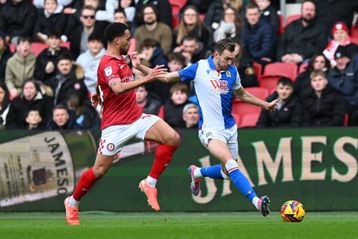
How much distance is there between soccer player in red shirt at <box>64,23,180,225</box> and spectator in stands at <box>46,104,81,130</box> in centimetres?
516

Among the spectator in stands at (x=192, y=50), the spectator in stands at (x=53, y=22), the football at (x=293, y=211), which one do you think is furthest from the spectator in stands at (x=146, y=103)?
the football at (x=293, y=211)

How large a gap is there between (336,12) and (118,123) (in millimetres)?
7784

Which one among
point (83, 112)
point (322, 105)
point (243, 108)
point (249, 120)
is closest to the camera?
point (322, 105)

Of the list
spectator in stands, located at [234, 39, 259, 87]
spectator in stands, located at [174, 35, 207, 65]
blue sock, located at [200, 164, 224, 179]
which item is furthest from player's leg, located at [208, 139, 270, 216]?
spectator in stands, located at [174, 35, 207, 65]

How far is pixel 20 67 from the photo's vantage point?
2133 centimetres

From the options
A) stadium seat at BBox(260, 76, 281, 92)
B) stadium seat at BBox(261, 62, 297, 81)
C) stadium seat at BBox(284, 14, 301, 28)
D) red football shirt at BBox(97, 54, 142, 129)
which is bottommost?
stadium seat at BBox(260, 76, 281, 92)

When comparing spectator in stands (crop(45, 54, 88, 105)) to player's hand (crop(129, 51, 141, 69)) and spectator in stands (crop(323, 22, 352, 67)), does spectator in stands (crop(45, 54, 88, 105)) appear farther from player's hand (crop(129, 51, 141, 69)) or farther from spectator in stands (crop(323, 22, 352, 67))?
player's hand (crop(129, 51, 141, 69))

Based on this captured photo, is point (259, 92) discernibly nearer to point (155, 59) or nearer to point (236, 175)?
point (155, 59)

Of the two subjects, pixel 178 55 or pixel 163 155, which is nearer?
pixel 163 155

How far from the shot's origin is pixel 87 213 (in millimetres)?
17859

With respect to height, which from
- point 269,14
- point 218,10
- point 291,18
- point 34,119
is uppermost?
point 218,10

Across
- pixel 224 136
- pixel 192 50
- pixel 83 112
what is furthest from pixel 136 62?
pixel 192 50

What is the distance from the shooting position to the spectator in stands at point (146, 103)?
19438 millimetres

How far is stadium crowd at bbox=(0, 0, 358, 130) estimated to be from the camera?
738 inches
